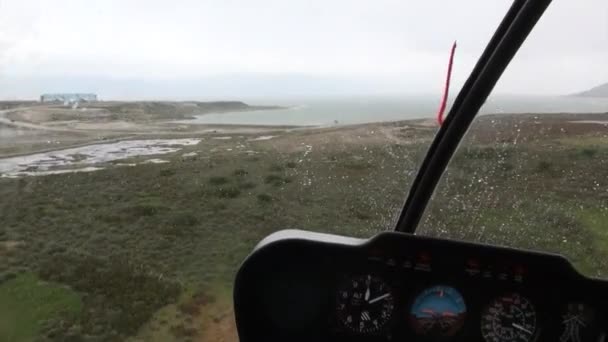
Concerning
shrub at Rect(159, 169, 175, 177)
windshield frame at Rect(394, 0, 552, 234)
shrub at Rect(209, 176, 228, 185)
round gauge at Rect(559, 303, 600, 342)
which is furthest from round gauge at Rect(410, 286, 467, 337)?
shrub at Rect(159, 169, 175, 177)

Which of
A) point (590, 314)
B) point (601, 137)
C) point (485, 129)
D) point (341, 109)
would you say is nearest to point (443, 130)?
point (485, 129)

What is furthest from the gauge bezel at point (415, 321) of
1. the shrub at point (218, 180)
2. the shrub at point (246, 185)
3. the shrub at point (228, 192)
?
the shrub at point (218, 180)

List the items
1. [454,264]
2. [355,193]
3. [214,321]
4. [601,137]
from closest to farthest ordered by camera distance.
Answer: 1. [454,264]
2. [601,137]
3. [214,321]
4. [355,193]

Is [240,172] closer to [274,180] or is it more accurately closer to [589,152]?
[274,180]

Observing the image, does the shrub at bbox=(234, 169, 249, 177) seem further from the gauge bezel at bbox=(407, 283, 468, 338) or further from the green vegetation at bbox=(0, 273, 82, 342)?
Result: the gauge bezel at bbox=(407, 283, 468, 338)

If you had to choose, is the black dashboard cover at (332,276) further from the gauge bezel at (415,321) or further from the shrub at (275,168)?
the shrub at (275,168)

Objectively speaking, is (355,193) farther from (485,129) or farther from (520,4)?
(520,4)
